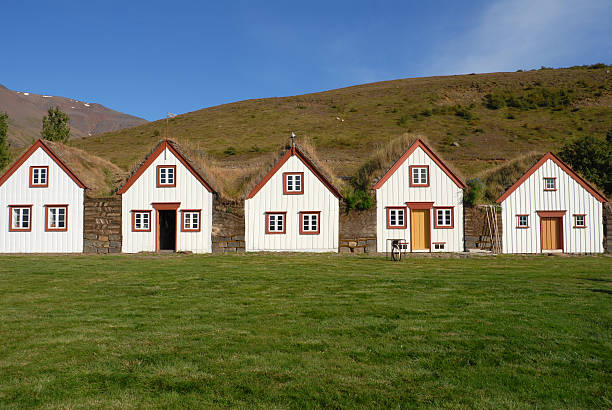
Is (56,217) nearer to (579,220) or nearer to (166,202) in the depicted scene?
(166,202)

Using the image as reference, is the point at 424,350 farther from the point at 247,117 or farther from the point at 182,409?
the point at 247,117

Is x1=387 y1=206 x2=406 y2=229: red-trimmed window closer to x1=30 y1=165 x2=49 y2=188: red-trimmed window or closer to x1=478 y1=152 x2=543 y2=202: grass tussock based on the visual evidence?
x1=478 y1=152 x2=543 y2=202: grass tussock

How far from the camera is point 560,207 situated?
27.4 m

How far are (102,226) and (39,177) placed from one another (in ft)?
17.3

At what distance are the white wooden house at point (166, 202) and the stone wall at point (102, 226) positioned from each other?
414 millimetres

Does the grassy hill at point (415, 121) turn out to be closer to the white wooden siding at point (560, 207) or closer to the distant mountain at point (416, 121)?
the distant mountain at point (416, 121)

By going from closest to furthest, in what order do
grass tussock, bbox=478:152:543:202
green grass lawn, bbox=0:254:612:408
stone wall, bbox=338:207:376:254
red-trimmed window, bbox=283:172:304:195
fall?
green grass lawn, bbox=0:254:612:408 → stone wall, bbox=338:207:376:254 → red-trimmed window, bbox=283:172:304:195 → grass tussock, bbox=478:152:543:202

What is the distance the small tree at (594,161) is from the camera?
103 feet

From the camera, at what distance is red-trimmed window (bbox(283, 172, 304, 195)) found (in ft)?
90.7

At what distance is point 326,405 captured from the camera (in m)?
4.96

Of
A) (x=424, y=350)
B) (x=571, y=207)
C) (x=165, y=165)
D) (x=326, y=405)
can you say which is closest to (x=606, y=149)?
(x=571, y=207)

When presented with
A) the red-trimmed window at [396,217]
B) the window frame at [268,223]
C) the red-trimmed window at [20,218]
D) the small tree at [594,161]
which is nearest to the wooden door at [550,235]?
the small tree at [594,161]

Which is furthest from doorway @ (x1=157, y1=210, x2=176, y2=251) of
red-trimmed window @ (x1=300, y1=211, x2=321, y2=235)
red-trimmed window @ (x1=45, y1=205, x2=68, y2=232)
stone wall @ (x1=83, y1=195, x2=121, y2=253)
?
red-trimmed window @ (x1=300, y1=211, x2=321, y2=235)

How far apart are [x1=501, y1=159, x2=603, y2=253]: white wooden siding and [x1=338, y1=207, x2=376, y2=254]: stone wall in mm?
8091
